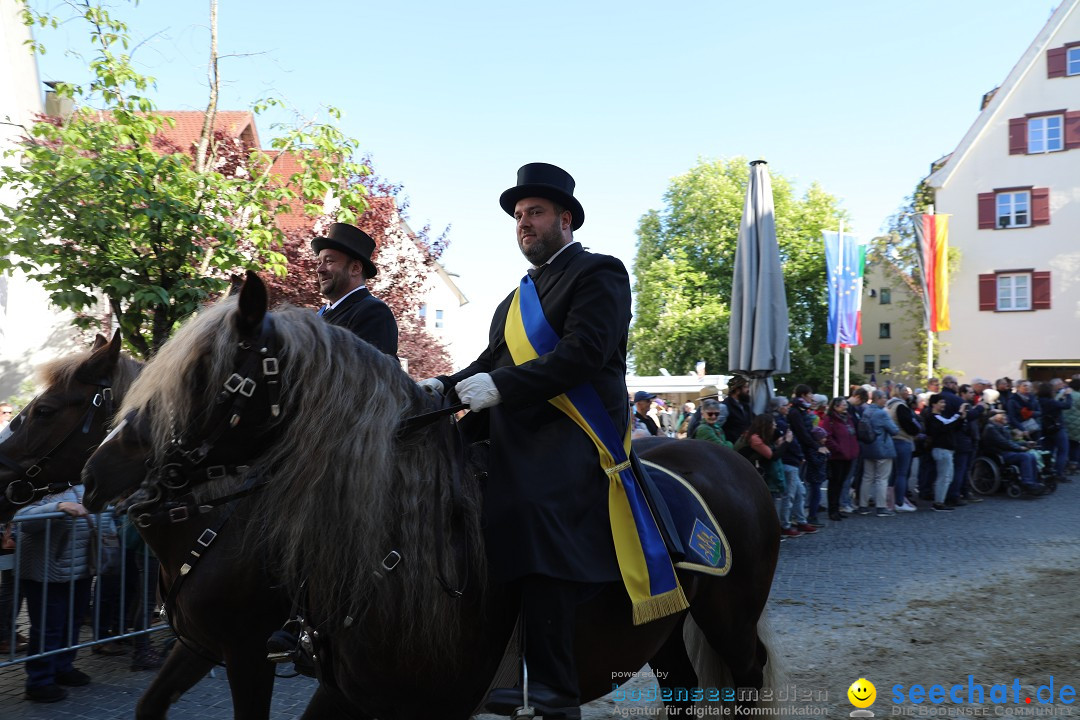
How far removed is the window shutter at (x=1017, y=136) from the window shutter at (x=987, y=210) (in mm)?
1641

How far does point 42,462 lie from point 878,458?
39.3 feet

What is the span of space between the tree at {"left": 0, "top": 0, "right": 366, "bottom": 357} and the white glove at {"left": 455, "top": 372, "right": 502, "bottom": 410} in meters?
5.11

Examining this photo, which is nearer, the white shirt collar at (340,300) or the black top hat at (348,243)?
the white shirt collar at (340,300)

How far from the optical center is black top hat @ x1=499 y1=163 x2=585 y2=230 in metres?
2.96

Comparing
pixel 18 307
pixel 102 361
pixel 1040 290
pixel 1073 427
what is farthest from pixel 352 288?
pixel 1040 290

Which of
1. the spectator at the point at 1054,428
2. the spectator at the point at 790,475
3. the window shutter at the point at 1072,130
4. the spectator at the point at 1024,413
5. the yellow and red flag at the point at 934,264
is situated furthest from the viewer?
the window shutter at the point at 1072,130

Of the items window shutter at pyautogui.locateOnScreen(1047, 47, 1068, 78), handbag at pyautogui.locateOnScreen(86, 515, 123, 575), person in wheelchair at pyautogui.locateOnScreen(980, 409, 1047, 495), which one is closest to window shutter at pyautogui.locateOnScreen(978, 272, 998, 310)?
window shutter at pyautogui.locateOnScreen(1047, 47, 1068, 78)

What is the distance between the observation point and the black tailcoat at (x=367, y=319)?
12.9ft

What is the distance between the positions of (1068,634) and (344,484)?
243 inches

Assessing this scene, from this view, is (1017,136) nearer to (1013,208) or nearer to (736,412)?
(1013,208)

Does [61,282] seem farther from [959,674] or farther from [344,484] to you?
[959,674]

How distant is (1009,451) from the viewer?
14781 mm

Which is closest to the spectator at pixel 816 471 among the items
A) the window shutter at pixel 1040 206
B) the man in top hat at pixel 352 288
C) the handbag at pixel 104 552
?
the man in top hat at pixel 352 288

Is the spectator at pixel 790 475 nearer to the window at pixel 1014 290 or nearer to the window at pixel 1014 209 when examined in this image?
the window at pixel 1014 290
